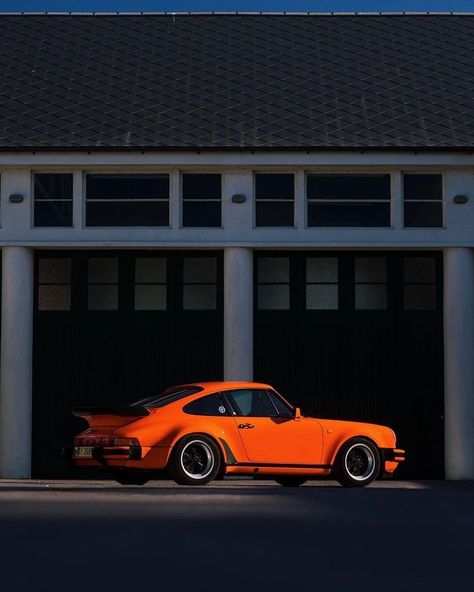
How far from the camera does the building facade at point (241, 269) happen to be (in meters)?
26.0

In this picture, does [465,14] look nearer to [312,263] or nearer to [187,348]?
[312,263]

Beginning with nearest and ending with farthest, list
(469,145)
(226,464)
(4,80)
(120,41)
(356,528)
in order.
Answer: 1. (356,528)
2. (226,464)
3. (469,145)
4. (4,80)
5. (120,41)

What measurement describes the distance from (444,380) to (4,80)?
10565 millimetres

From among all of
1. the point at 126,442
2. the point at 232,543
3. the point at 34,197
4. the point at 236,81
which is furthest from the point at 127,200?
the point at 232,543

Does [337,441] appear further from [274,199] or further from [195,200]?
[195,200]

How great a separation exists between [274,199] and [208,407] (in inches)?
342

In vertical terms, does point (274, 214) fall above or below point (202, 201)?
below

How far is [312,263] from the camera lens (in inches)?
1049

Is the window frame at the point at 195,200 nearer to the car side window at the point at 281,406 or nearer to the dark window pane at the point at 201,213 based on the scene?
the dark window pane at the point at 201,213

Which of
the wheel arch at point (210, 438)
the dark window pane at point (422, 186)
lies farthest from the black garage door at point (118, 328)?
the wheel arch at point (210, 438)

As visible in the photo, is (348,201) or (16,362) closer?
(16,362)

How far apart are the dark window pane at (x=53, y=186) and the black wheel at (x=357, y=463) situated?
31.6ft

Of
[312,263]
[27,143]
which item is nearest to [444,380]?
[312,263]

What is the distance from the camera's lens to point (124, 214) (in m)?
26.4
